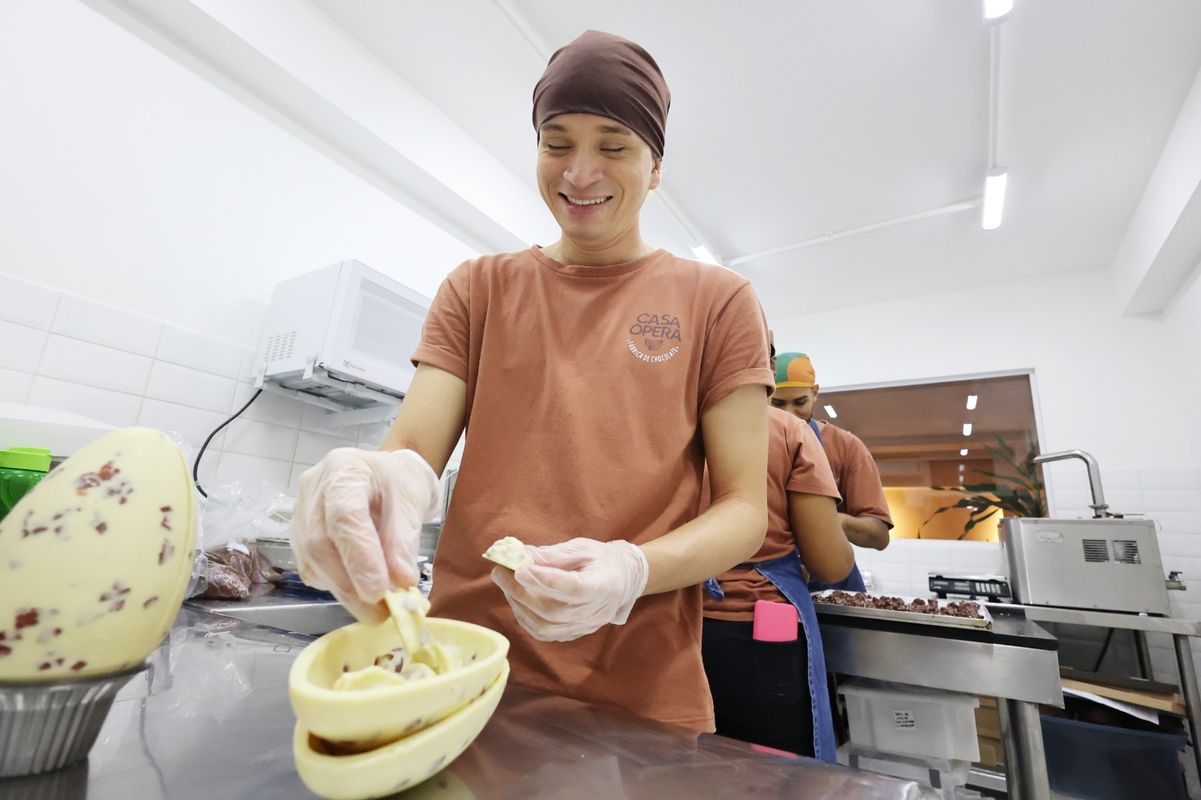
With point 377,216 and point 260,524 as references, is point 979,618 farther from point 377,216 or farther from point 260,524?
point 377,216

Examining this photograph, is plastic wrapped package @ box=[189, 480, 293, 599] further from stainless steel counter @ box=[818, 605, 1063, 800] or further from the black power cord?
stainless steel counter @ box=[818, 605, 1063, 800]

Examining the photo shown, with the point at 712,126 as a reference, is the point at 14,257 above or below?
below

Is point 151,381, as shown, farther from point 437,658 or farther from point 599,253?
point 437,658

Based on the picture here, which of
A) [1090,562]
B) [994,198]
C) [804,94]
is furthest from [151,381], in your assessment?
[994,198]

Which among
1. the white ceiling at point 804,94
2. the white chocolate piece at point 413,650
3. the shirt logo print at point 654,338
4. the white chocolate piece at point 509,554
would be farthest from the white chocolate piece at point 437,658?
the white ceiling at point 804,94

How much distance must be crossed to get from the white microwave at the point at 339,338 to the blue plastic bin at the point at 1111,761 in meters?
3.05

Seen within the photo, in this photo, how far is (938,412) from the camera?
4.80 m

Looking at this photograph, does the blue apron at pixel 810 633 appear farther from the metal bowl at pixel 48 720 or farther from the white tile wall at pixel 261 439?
the white tile wall at pixel 261 439

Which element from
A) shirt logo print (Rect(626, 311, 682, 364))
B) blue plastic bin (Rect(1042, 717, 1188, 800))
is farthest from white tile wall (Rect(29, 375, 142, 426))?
blue plastic bin (Rect(1042, 717, 1188, 800))

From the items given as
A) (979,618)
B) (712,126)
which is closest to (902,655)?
(979,618)

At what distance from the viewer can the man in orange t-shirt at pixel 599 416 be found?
0.79 m

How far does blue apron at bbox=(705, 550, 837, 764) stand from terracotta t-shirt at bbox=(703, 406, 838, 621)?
2cm

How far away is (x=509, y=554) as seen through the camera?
Answer: 61cm

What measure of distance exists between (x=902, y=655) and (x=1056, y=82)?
285cm
